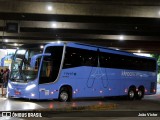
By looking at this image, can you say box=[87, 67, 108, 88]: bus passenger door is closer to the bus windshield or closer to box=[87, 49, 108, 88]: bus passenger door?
box=[87, 49, 108, 88]: bus passenger door

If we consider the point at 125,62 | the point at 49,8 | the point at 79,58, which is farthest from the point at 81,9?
the point at 125,62

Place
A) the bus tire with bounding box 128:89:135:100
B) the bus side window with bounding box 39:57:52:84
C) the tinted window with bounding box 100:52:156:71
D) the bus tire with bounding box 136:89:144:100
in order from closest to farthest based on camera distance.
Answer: the bus side window with bounding box 39:57:52:84 < the tinted window with bounding box 100:52:156:71 < the bus tire with bounding box 128:89:135:100 < the bus tire with bounding box 136:89:144:100

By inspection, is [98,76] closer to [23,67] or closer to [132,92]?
[132,92]

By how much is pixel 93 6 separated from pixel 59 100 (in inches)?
250

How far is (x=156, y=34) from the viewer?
34.3 metres

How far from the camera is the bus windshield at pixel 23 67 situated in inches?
800

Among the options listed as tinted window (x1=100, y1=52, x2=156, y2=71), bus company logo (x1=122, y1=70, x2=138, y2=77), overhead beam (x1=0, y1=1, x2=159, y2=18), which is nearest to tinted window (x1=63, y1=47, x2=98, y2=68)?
tinted window (x1=100, y1=52, x2=156, y2=71)

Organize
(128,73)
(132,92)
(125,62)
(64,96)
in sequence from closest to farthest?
(64,96)
(125,62)
(128,73)
(132,92)

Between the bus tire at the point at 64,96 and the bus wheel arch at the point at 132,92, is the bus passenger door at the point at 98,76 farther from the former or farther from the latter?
the bus wheel arch at the point at 132,92

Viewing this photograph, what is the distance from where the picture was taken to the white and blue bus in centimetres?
2034

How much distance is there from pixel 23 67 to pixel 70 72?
2896 millimetres

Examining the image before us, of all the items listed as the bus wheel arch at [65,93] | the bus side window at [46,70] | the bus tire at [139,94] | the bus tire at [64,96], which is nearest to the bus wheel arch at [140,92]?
the bus tire at [139,94]

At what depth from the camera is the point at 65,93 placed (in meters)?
21.9

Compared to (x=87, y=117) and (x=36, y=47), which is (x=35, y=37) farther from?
(x=87, y=117)
